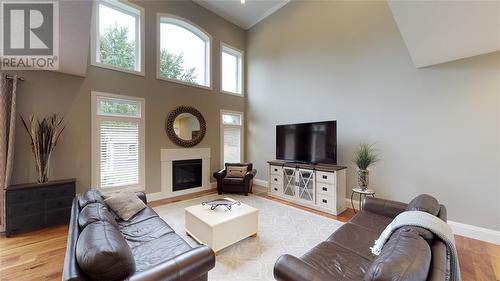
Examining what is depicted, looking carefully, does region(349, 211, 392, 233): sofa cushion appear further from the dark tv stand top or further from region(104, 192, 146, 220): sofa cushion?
region(104, 192, 146, 220): sofa cushion

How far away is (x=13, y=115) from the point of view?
119 inches

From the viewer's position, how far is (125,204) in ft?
8.45

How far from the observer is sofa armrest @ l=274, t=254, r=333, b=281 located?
1208 millimetres

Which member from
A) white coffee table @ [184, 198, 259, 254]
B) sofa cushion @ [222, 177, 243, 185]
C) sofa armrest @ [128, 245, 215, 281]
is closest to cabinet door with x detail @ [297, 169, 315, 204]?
sofa cushion @ [222, 177, 243, 185]

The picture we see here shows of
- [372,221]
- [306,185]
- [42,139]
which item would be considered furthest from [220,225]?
[42,139]

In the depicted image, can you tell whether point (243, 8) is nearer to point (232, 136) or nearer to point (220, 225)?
point (232, 136)

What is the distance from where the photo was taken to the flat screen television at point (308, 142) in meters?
3.98

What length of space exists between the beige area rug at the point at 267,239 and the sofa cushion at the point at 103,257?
1101mm

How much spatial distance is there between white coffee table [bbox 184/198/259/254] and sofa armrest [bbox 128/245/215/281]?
0.96 metres

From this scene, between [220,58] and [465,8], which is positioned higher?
[220,58]

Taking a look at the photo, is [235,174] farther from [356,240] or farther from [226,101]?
[356,240]

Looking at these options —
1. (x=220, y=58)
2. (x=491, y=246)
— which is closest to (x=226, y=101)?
(x=220, y=58)

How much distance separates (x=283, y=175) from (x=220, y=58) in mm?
3825

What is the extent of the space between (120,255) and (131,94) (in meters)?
3.98
